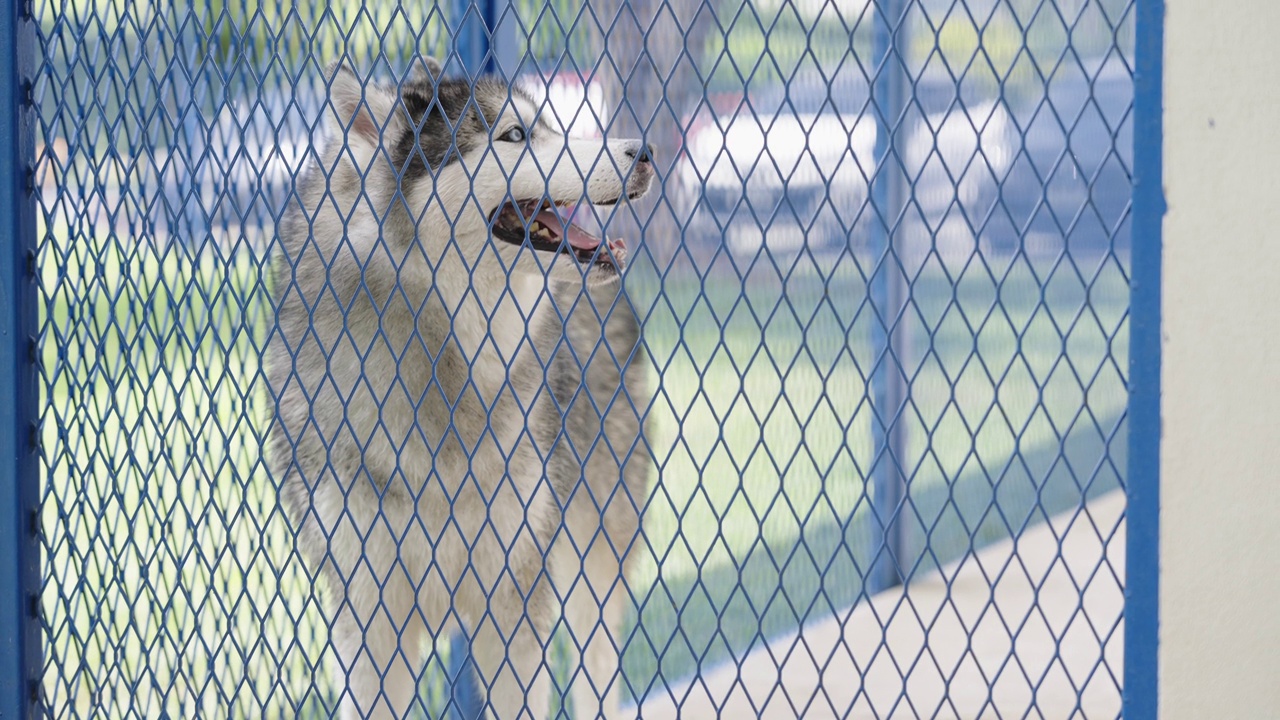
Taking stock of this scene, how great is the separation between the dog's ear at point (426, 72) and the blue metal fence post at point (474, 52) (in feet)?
0.39

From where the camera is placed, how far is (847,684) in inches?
150

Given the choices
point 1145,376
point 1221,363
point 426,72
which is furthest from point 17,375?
point 1221,363

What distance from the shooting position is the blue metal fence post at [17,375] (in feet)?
8.28

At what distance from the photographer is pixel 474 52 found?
3021 mm

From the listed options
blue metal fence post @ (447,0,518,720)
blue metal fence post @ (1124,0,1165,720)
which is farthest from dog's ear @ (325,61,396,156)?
blue metal fence post @ (1124,0,1165,720)

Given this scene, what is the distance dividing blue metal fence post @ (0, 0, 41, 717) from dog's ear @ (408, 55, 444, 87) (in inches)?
31.2

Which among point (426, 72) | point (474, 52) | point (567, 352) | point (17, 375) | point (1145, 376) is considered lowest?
point (1145, 376)

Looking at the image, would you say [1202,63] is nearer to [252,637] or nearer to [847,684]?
[847,684]

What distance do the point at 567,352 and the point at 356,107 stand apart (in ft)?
3.11

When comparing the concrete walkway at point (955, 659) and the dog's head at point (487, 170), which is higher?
the dog's head at point (487, 170)

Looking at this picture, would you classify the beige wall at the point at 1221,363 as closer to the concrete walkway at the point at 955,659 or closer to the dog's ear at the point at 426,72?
the concrete walkway at the point at 955,659

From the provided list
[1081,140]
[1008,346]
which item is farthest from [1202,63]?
[1081,140]

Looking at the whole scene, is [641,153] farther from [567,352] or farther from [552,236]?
[567,352]

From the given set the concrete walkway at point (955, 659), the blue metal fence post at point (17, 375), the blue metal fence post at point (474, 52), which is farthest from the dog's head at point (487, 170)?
the concrete walkway at point (955, 659)
